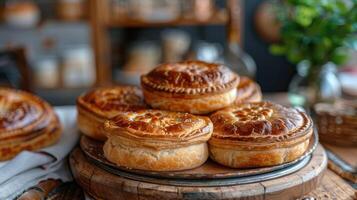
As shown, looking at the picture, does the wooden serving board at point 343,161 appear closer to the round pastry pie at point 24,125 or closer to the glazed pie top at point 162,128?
the glazed pie top at point 162,128

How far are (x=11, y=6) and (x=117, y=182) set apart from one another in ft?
7.17

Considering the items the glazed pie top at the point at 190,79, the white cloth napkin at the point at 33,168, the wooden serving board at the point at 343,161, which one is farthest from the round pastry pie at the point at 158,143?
the wooden serving board at the point at 343,161

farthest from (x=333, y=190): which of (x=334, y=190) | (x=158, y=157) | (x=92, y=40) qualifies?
(x=92, y=40)

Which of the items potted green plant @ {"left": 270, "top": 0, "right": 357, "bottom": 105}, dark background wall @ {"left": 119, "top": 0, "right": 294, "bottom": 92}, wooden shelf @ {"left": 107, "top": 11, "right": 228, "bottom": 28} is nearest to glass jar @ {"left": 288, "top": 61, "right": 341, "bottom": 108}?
potted green plant @ {"left": 270, "top": 0, "right": 357, "bottom": 105}

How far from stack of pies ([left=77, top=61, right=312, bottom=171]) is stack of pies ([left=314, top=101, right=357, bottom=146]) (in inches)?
9.9

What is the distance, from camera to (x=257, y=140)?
1028 mm

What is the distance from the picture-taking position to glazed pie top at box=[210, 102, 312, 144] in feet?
3.41

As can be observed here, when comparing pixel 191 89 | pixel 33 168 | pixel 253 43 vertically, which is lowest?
pixel 253 43

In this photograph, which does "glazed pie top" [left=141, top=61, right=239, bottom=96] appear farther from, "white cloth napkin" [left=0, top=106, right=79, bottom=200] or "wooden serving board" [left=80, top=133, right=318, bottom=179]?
"white cloth napkin" [left=0, top=106, right=79, bottom=200]

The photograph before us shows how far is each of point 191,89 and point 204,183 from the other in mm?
243

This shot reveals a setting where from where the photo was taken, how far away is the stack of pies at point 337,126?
1359 millimetres

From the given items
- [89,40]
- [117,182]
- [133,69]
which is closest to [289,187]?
[117,182]

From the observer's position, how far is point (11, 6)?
2.90m

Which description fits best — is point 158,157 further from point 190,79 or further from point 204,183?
point 190,79
